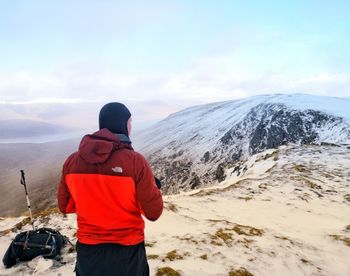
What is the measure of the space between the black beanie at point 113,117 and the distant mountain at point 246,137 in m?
36.3

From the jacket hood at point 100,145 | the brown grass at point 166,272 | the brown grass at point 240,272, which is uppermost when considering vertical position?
the jacket hood at point 100,145

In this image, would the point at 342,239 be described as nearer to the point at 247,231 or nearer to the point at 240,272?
the point at 247,231

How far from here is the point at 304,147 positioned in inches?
1029

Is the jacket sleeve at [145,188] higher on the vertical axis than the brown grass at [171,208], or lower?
higher

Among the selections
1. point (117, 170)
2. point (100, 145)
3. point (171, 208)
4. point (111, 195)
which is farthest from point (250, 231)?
point (100, 145)

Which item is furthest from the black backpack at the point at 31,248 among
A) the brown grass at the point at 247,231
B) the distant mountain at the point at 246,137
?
the distant mountain at the point at 246,137

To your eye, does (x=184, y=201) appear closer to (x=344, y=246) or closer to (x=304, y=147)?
(x=344, y=246)

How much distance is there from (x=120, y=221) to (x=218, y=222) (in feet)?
22.4

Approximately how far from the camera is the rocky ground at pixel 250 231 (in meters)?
6.98

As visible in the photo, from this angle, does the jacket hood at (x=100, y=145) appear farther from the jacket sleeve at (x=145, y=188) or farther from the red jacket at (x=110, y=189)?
the jacket sleeve at (x=145, y=188)

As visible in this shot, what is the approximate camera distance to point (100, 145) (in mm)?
3768

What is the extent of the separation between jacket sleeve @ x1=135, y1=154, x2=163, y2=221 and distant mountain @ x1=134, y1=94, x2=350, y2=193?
36231 mm

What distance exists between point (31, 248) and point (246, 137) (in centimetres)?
4986

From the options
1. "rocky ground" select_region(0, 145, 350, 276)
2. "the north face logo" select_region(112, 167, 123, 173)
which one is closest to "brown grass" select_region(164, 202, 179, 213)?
"rocky ground" select_region(0, 145, 350, 276)
